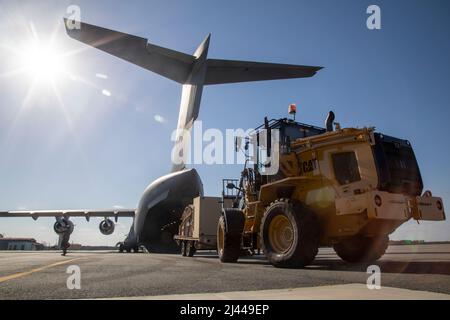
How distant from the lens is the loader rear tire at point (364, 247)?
970cm

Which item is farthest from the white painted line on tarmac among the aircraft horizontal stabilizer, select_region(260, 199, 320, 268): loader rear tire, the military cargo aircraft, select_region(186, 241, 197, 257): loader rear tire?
the aircraft horizontal stabilizer

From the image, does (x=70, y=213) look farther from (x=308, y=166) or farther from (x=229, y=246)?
(x=308, y=166)

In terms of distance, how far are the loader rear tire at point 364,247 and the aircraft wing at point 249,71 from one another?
1411 cm

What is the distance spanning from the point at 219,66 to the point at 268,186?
16.6 meters

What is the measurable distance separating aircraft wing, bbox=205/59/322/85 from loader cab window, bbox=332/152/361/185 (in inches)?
585

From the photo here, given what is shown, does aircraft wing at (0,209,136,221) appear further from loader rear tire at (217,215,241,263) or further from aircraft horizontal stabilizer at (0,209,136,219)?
loader rear tire at (217,215,241,263)

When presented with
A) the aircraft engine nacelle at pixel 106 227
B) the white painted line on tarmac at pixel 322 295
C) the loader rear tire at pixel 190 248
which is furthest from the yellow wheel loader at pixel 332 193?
the aircraft engine nacelle at pixel 106 227

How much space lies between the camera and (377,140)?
763 cm

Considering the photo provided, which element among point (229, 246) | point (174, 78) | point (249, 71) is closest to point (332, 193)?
point (229, 246)

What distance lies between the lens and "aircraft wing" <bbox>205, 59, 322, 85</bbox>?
22.0 metres

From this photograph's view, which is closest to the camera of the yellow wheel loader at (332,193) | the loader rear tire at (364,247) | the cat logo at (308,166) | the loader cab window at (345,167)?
the yellow wheel loader at (332,193)

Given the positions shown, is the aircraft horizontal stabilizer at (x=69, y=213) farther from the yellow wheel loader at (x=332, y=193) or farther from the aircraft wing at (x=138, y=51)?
the yellow wheel loader at (x=332, y=193)

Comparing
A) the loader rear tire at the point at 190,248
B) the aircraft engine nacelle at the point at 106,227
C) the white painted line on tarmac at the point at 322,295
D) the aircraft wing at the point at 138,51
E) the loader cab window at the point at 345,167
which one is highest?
the aircraft wing at the point at 138,51
